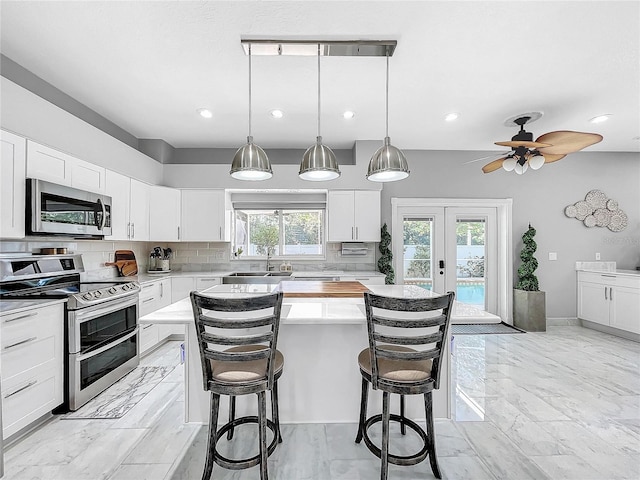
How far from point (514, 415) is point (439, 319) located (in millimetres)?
1520

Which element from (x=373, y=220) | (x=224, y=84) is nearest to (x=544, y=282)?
(x=373, y=220)

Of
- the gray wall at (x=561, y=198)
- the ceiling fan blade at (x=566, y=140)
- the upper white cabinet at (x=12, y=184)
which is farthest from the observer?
the gray wall at (x=561, y=198)

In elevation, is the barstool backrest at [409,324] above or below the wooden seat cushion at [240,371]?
above

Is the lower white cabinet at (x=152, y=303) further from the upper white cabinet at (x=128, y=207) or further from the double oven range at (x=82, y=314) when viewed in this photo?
the upper white cabinet at (x=128, y=207)

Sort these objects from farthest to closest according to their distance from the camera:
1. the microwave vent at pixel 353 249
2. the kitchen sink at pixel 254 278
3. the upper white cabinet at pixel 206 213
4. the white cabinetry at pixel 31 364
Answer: the microwave vent at pixel 353 249 < the upper white cabinet at pixel 206 213 < the kitchen sink at pixel 254 278 < the white cabinetry at pixel 31 364

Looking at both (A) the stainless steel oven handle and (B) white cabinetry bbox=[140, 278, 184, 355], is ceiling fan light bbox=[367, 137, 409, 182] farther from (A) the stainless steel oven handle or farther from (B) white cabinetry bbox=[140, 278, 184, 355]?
(B) white cabinetry bbox=[140, 278, 184, 355]

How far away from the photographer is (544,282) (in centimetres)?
514

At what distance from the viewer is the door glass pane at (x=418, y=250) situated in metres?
5.17

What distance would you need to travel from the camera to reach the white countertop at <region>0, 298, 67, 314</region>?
2.04 metres

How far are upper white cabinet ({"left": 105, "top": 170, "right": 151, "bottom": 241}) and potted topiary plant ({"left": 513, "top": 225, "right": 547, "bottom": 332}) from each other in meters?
5.49

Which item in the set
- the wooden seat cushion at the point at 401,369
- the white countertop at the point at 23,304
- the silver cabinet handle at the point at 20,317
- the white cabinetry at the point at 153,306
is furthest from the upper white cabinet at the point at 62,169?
the wooden seat cushion at the point at 401,369

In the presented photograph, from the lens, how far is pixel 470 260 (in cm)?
524

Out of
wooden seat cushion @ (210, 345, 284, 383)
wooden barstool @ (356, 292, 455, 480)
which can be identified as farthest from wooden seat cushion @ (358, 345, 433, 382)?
wooden seat cushion @ (210, 345, 284, 383)

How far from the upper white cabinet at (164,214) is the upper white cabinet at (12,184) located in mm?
2023
